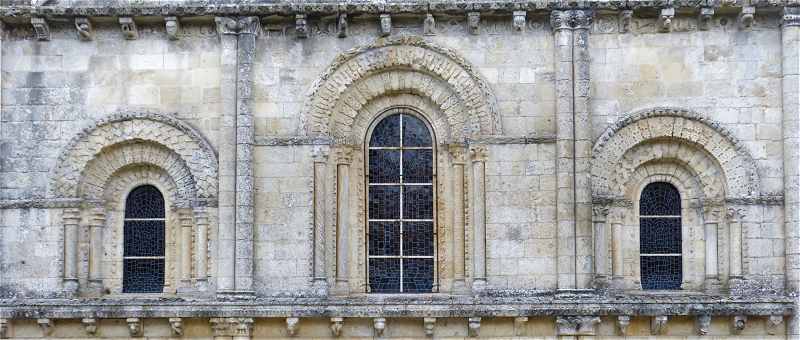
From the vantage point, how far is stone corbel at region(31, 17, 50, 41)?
59.4 ft

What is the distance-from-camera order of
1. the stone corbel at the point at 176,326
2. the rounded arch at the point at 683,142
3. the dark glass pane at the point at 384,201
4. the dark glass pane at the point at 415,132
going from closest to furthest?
the stone corbel at the point at 176,326
the rounded arch at the point at 683,142
the dark glass pane at the point at 384,201
the dark glass pane at the point at 415,132

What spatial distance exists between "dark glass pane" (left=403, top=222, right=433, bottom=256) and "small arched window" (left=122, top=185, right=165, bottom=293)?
3.77m

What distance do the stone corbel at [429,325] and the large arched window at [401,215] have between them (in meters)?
0.92

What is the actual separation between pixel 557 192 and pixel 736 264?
9.57 feet

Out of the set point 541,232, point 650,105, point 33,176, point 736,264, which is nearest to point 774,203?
point 736,264

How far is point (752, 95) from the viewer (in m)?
18.1

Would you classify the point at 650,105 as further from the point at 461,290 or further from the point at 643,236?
the point at 461,290

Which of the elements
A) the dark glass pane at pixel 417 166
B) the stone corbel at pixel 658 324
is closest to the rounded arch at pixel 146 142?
the dark glass pane at pixel 417 166

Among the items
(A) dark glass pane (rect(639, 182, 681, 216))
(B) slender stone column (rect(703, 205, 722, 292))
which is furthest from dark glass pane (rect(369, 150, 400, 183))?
(B) slender stone column (rect(703, 205, 722, 292))

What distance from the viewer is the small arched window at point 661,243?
1838cm

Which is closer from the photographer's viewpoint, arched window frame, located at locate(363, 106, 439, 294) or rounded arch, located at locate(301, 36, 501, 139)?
rounded arch, located at locate(301, 36, 501, 139)

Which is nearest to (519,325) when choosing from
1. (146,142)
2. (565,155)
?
(565,155)

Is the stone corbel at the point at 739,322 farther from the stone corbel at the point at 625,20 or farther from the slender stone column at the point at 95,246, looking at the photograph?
the slender stone column at the point at 95,246

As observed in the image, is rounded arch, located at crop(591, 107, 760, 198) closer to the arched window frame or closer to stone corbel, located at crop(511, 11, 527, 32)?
stone corbel, located at crop(511, 11, 527, 32)
